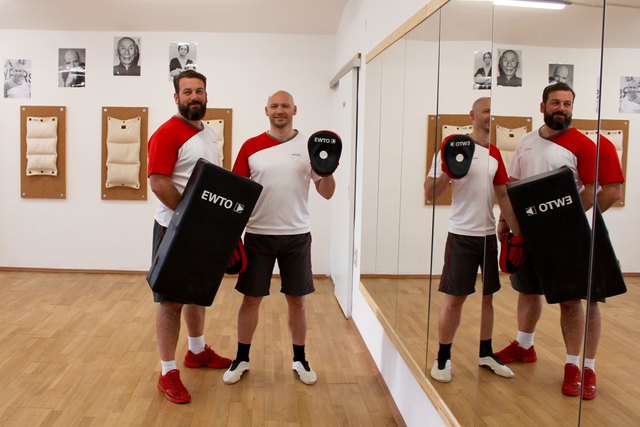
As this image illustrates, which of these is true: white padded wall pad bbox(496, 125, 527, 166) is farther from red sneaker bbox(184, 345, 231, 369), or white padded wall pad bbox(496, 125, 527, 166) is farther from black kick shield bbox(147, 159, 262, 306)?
red sneaker bbox(184, 345, 231, 369)

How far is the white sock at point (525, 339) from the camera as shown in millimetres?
1440

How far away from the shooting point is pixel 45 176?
622 cm

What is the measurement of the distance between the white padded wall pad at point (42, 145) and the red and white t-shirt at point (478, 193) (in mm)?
4922

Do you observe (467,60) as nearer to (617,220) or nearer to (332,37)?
(617,220)

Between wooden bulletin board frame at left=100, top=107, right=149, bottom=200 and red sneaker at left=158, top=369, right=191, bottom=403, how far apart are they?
338 cm

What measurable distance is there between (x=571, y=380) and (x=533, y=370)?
19 centimetres

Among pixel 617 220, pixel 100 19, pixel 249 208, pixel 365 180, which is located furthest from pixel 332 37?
pixel 617 220

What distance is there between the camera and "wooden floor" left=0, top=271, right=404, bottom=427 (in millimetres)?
2893

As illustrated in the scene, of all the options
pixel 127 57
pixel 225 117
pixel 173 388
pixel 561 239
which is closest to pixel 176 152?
pixel 173 388

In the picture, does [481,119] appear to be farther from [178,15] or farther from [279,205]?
[178,15]

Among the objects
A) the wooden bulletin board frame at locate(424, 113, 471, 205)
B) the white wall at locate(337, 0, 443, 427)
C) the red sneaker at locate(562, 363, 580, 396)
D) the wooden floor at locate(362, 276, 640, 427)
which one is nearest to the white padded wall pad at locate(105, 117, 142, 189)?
the white wall at locate(337, 0, 443, 427)

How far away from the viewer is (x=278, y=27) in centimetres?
589

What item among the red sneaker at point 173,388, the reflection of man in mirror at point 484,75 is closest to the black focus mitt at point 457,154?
the reflection of man in mirror at point 484,75

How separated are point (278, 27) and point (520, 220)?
4.81m
